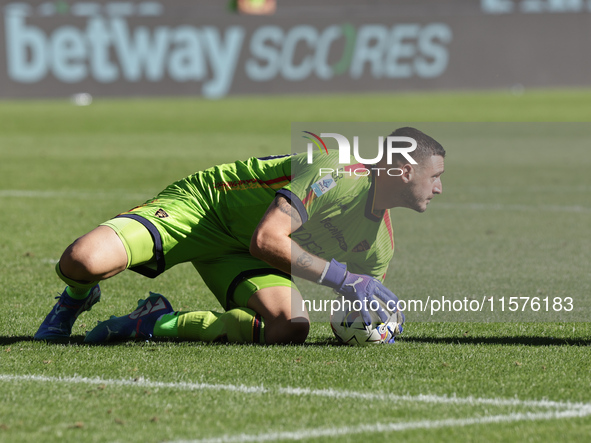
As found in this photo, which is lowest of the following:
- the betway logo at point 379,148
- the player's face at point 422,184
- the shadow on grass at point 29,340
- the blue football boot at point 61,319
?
the shadow on grass at point 29,340

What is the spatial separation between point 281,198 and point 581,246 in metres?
4.19

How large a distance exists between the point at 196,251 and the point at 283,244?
0.83 metres

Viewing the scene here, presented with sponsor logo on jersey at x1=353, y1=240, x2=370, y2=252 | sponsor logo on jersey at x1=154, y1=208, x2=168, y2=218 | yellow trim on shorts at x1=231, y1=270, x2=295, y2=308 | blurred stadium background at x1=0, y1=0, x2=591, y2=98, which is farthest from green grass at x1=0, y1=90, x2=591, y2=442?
blurred stadium background at x1=0, y1=0, x2=591, y2=98

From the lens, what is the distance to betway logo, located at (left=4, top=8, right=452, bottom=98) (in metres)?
26.2

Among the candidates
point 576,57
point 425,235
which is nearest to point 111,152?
point 425,235

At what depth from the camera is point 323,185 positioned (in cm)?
521

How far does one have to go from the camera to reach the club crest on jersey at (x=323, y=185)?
17.0ft

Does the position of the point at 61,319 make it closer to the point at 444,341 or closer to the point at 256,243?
the point at 256,243

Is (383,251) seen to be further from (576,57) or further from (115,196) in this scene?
(576,57)

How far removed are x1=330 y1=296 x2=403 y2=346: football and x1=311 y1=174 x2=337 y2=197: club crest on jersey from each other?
587mm

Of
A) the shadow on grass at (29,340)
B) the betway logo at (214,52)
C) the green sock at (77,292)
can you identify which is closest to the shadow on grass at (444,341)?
the shadow on grass at (29,340)

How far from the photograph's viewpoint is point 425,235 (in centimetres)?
919

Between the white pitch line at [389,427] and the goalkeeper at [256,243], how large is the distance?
1.33 m

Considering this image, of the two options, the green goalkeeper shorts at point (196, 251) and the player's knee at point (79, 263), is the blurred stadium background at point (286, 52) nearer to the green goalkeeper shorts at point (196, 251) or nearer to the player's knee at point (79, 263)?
the green goalkeeper shorts at point (196, 251)
